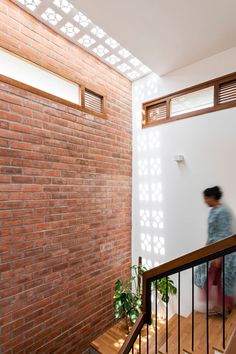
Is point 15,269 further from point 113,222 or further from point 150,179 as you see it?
point 150,179

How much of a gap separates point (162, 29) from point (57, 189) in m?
2.07

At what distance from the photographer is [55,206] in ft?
7.49

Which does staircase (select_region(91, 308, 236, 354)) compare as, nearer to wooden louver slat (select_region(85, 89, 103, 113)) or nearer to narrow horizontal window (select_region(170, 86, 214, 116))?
narrow horizontal window (select_region(170, 86, 214, 116))

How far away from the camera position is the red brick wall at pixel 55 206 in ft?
6.33

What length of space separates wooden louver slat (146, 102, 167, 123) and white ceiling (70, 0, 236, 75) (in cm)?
64

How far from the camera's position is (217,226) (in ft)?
7.33

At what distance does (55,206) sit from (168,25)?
2.26 metres

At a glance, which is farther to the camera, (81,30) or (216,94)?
(216,94)

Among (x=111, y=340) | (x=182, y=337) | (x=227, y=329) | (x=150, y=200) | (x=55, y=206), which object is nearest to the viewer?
(x=227, y=329)

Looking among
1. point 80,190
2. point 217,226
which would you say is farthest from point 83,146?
point 217,226

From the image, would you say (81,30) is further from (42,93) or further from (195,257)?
(195,257)

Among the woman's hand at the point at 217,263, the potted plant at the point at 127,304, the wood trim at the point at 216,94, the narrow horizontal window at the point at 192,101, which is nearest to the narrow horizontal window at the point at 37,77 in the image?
the narrow horizontal window at the point at 192,101

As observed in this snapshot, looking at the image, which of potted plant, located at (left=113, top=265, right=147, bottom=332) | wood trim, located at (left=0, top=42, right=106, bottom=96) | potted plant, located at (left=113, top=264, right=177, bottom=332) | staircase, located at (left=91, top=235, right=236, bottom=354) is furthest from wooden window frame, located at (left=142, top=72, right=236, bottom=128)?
potted plant, located at (left=113, top=265, right=147, bottom=332)

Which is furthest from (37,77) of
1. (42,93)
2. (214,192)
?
(214,192)
